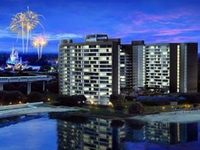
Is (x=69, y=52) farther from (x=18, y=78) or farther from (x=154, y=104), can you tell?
(x=154, y=104)

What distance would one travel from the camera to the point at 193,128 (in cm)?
2128

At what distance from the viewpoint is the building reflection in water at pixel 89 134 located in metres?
17.6

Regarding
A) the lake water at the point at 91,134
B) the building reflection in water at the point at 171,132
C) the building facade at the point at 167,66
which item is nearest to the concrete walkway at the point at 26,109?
the lake water at the point at 91,134

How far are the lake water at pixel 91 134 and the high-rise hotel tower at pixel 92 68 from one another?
19.9ft

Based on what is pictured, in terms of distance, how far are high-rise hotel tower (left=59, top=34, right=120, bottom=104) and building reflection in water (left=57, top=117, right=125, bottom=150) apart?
250 inches

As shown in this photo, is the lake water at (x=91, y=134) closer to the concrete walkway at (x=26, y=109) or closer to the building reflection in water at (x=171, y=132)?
the building reflection in water at (x=171, y=132)

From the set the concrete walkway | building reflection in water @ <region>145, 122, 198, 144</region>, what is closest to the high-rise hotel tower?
the concrete walkway

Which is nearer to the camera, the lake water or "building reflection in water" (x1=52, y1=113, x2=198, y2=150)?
the lake water

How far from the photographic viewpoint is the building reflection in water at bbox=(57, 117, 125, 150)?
57.9 ft

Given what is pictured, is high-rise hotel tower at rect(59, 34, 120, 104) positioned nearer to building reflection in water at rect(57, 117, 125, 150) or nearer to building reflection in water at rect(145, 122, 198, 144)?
building reflection in water at rect(57, 117, 125, 150)

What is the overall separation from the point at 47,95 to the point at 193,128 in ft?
39.4

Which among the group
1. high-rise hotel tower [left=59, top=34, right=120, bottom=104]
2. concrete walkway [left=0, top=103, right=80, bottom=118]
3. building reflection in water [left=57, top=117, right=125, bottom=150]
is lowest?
building reflection in water [left=57, top=117, right=125, bottom=150]

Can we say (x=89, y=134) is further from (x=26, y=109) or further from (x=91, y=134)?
(x=26, y=109)

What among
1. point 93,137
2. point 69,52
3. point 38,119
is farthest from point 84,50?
point 93,137
